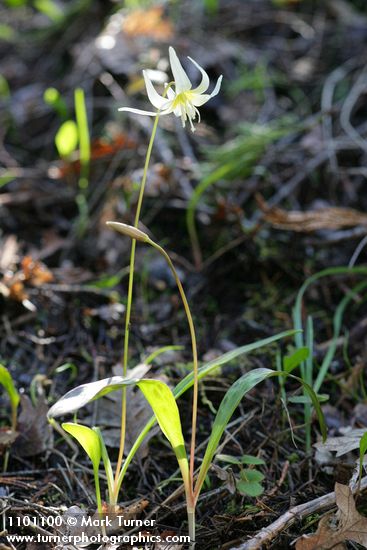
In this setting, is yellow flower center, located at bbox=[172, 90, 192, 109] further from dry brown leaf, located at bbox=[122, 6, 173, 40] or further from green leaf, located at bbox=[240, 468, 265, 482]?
dry brown leaf, located at bbox=[122, 6, 173, 40]

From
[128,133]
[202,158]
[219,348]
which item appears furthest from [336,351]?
[128,133]

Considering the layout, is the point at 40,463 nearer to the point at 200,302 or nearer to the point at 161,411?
the point at 161,411

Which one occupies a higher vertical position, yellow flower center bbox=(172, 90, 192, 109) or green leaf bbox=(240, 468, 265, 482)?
yellow flower center bbox=(172, 90, 192, 109)

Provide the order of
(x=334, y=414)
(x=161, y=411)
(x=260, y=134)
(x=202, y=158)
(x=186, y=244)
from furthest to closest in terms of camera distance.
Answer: (x=202, y=158) < (x=260, y=134) < (x=186, y=244) < (x=334, y=414) < (x=161, y=411)

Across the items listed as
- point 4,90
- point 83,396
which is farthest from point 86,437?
point 4,90

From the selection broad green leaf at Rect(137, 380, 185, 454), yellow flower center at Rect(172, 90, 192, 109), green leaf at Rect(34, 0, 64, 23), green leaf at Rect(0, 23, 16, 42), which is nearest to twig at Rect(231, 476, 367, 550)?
broad green leaf at Rect(137, 380, 185, 454)

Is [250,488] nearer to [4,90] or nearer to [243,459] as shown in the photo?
[243,459]

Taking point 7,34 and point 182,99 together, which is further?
point 7,34
